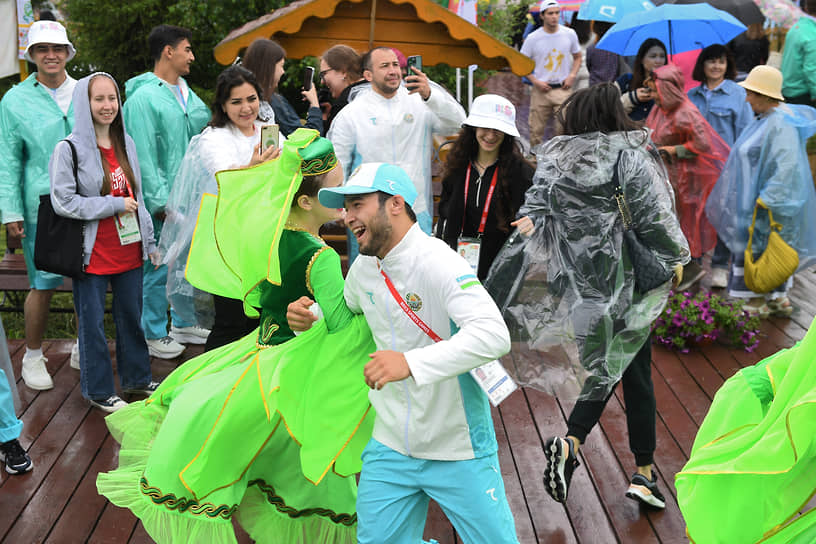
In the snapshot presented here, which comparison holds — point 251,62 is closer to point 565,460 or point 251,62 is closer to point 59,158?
point 59,158

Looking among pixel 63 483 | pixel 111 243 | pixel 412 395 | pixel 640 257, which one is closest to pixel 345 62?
pixel 111 243

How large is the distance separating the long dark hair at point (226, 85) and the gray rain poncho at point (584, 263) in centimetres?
176

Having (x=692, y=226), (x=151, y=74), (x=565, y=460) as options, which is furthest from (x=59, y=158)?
(x=692, y=226)

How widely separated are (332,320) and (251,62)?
119 inches

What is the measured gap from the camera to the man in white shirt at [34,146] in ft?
17.5

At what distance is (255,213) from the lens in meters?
3.42

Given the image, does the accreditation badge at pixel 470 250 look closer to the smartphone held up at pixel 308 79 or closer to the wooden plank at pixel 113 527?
the wooden plank at pixel 113 527

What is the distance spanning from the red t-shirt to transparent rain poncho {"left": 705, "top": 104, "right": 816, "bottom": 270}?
4.45m

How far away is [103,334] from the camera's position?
5137mm

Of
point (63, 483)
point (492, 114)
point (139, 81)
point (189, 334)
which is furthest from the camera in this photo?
point (189, 334)

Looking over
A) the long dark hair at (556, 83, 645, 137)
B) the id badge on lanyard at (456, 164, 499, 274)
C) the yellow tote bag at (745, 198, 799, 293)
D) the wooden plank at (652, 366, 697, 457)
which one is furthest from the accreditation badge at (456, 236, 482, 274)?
the yellow tote bag at (745, 198, 799, 293)

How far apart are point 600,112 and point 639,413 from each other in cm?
139

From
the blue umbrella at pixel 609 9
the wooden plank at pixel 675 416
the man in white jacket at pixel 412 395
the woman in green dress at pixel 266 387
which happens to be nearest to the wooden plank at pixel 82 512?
the woman in green dress at pixel 266 387

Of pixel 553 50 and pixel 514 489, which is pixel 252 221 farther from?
pixel 553 50
